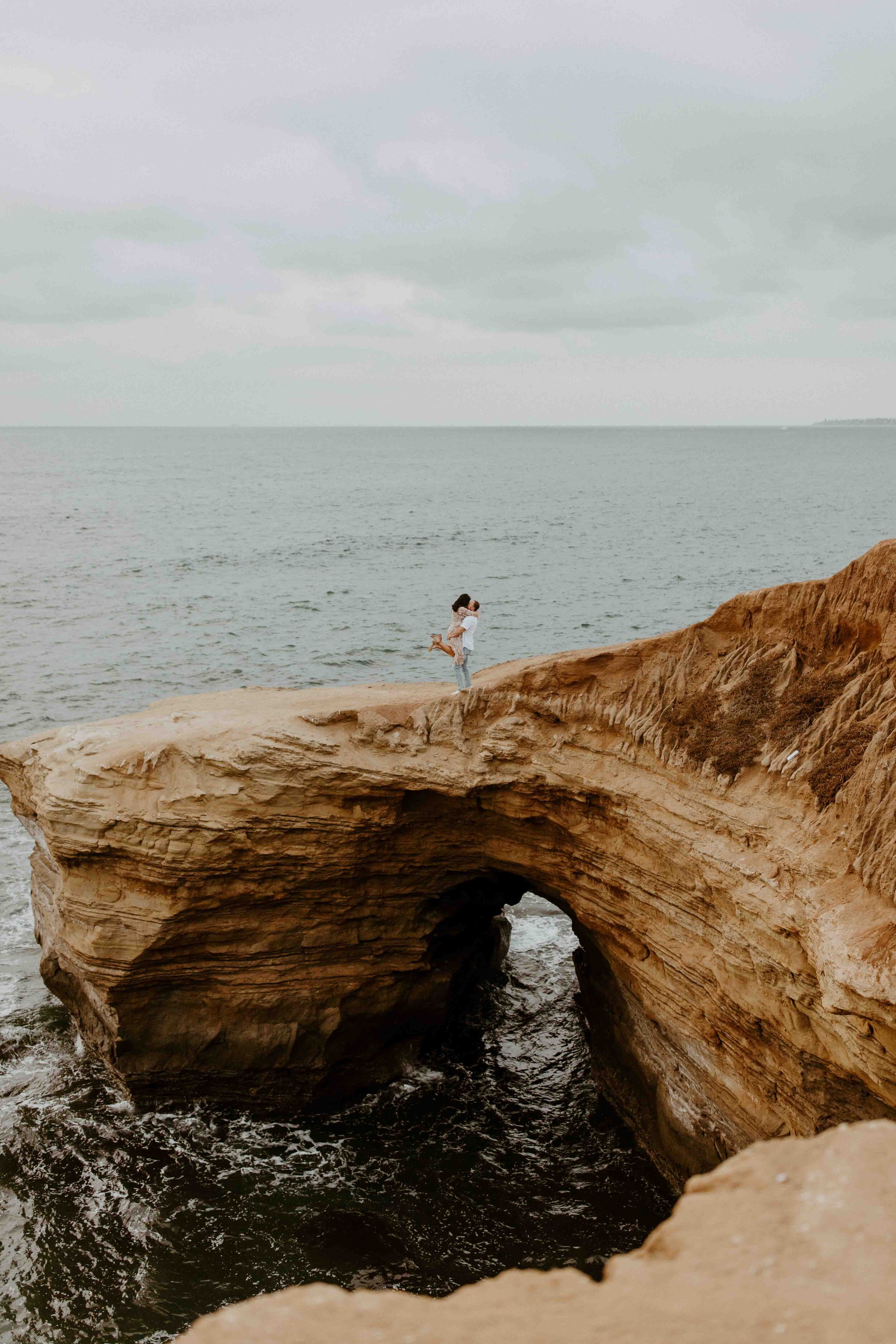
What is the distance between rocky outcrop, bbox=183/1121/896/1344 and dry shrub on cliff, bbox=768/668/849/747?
7468mm

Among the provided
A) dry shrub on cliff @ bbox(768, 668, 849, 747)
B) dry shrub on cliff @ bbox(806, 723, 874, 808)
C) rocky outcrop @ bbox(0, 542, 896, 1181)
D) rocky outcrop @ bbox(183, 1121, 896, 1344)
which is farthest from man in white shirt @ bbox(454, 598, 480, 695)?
rocky outcrop @ bbox(183, 1121, 896, 1344)

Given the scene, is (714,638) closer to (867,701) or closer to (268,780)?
(867,701)

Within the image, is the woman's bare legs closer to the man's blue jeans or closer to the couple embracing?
the couple embracing

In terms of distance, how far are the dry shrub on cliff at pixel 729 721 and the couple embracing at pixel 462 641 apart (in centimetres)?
412

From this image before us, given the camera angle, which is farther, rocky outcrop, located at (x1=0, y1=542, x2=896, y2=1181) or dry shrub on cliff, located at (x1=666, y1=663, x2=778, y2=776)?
dry shrub on cliff, located at (x1=666, y1=663, x2=778, y2=776)

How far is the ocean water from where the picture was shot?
48.5 feet

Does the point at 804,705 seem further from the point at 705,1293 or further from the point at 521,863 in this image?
the point at 705,1293

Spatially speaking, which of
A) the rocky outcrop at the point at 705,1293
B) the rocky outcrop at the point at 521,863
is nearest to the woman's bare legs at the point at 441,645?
the rocky outcrop at the point at 521,863

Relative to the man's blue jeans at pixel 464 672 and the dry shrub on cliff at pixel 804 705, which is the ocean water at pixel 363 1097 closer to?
the man's blue jeans at pixel 464 672

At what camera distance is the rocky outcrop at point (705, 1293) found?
204 inches

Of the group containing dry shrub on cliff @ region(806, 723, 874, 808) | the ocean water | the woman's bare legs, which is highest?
the woman's bare legs

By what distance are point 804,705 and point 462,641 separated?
21.5 ft

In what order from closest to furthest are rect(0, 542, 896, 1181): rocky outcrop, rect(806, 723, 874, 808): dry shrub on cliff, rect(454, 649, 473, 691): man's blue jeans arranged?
rect(806, 723, 874, 808): dry shrub on cliff → rect(0, 542, 896, 1181): rocky outcrop → rect(454, 649, 473, 691): man's blue jeans

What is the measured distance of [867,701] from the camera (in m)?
12.7
